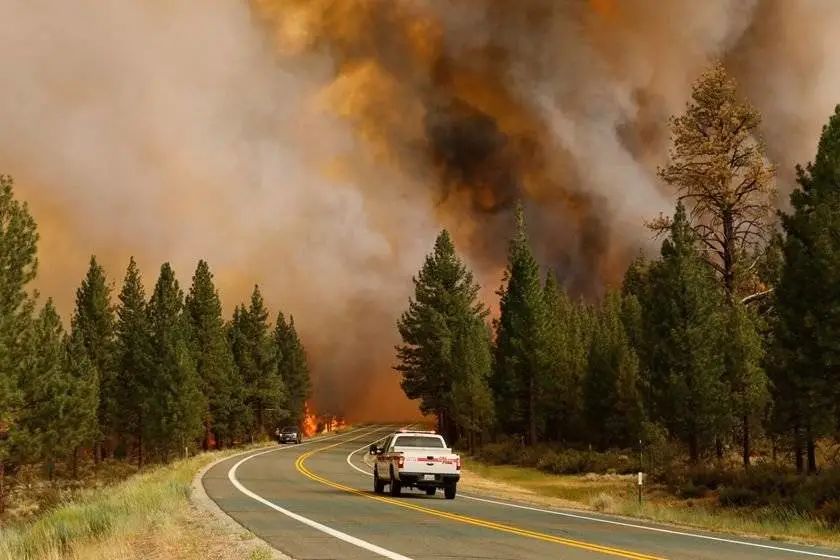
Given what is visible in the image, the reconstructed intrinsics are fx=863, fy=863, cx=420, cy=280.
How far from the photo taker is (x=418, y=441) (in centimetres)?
2700

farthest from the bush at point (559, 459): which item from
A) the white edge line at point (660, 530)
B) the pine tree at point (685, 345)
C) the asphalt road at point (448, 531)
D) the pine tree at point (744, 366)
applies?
the white edge line at point (660, 530)

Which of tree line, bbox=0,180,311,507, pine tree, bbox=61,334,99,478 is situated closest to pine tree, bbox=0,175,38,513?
tree line, bbox=0,180,311,507

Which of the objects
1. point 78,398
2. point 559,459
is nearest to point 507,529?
point 559,459

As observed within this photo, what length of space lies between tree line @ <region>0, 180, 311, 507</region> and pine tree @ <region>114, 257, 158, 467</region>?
126mm

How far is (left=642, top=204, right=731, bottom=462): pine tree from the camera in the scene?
41594 mm

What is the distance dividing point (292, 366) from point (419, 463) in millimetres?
109363

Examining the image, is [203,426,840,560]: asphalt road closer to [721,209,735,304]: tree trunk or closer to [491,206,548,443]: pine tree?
[721,209,735,304]: tree trunk

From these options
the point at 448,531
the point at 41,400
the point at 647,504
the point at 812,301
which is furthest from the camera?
the point at 41,400

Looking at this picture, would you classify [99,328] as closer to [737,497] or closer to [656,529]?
[737,497]

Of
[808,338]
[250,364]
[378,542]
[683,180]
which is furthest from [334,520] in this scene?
[250,364]

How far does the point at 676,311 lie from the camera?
43062 mm

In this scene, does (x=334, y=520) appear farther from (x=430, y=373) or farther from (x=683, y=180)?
(x=430, y=373)

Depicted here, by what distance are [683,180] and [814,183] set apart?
7.64 meters

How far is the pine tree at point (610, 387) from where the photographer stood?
61531mm
